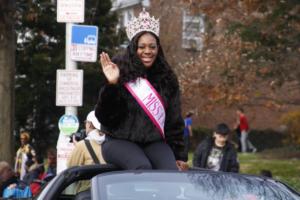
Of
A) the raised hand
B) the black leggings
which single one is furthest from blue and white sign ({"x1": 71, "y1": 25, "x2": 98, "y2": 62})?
the raised hand

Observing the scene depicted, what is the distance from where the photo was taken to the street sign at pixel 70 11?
13.0 metres

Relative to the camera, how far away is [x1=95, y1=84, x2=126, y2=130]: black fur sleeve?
6.52 metres

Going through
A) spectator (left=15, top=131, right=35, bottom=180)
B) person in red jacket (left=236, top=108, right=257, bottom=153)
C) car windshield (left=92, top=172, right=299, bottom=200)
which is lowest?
person in red jacket (left=236, top=108, right=257, bottom=153)

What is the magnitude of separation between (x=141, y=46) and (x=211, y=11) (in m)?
13.3

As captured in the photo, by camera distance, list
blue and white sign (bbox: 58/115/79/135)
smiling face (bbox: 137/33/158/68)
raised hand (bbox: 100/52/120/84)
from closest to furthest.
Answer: raised hand (bbox: 100/52/120/84)
smiling face (bbox: 137/33/158/68)
blue and white sign (bbox: 58/115/79/135)

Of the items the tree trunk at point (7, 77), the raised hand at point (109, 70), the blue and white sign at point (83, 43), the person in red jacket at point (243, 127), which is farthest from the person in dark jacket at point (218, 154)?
the person in red jacket at point (243, 127)

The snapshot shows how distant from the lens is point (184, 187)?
561 cm

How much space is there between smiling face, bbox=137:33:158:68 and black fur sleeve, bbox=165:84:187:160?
0.36 metres

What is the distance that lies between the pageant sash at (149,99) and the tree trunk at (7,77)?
9.11m

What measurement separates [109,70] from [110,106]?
10.2 inches

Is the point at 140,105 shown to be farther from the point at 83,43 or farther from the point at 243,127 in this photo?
the point at 243,127

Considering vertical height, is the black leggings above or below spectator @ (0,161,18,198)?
above

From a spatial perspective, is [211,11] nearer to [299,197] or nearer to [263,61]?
[263,61]

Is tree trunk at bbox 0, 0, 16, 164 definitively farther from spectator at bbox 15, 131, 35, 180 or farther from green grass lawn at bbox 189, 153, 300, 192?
green grass lawn at bbox 189, 153, 300, 192
